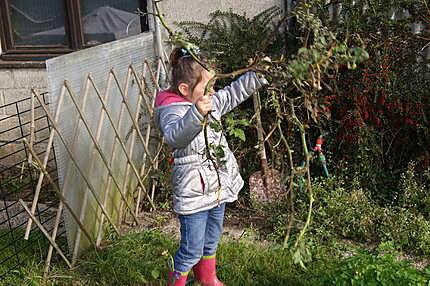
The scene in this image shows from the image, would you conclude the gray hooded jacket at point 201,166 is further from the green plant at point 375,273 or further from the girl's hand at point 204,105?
the green plant at point 375,273

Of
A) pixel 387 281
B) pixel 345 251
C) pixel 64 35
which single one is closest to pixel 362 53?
pixel 387 281

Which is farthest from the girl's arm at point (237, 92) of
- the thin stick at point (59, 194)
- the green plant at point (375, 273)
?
the thin stick at point (59, 194)

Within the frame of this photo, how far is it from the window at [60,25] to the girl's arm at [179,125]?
238cm

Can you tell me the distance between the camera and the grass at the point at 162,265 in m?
3.50

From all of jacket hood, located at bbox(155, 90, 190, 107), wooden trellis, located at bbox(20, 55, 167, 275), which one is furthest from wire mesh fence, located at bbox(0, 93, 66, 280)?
jacket hood, located at bbox(155, 90, 190, 107)

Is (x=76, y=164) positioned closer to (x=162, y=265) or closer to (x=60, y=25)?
(x=162, y=265)

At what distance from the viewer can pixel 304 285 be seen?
10.9ft

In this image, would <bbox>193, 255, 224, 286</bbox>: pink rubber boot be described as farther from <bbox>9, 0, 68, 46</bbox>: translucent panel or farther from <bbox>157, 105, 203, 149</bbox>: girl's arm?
<bbox>9, 0, 68, 46</bbox>: translucent panel

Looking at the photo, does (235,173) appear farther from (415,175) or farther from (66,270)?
(415,175)

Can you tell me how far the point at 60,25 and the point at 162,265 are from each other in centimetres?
284

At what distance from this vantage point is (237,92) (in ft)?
10.4

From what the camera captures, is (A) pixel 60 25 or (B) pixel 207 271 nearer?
(B) pixel 207 271

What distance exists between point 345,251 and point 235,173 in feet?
3.28

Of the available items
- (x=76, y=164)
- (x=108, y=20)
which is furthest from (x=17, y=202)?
(x=108, y=20)
